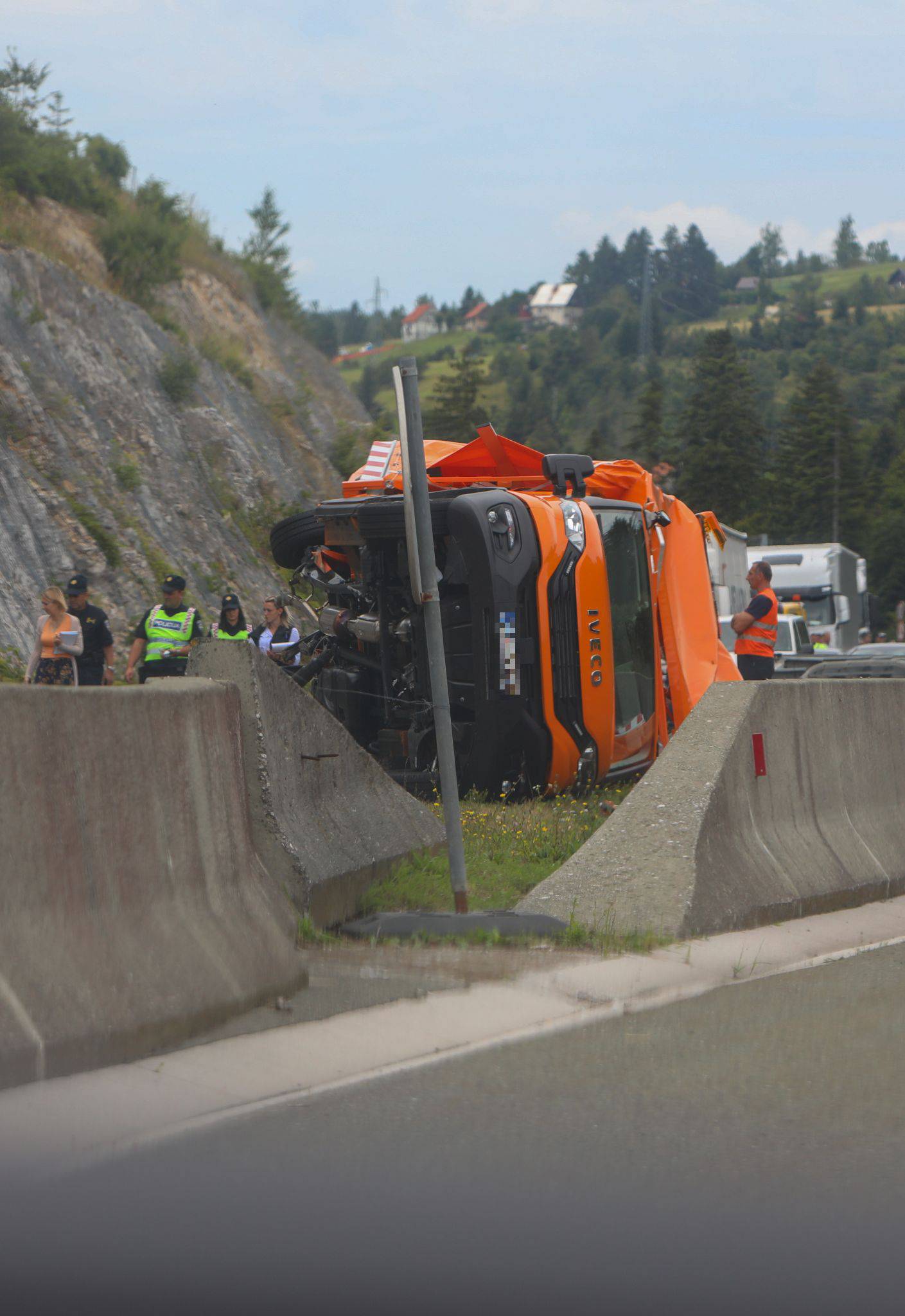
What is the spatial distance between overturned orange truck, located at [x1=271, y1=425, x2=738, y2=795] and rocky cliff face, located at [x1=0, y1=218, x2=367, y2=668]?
Answer: 9.19 metres

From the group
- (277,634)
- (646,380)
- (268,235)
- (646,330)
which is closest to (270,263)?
(268,235)

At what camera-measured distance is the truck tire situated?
11.2 metres

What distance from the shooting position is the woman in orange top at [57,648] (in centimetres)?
1372

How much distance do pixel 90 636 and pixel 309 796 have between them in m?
7.55

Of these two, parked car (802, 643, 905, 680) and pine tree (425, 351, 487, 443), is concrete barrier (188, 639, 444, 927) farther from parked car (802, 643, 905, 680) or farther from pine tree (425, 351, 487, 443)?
A: pine tree (425, 351, 487, 443)

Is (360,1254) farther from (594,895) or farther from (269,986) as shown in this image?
(594,895)

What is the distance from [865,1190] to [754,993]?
2.34 m

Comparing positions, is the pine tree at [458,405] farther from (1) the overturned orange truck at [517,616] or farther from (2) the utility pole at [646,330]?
(1) the overturned orange truck at [517,616]

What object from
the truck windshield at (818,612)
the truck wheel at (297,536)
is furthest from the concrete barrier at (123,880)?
the truck windshield at (818,612)

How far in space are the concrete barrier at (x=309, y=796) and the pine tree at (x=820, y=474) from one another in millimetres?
93939

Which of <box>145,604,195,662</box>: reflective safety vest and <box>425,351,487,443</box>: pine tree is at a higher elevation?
<box>425,351,487,443</box>: pine tree

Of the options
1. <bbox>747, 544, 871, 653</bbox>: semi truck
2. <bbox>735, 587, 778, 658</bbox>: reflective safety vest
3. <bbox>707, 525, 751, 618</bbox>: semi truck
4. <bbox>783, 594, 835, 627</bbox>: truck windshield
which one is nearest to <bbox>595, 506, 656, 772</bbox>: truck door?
<bbox>735, 587, 778, 658</bbox>: reflective safety vest

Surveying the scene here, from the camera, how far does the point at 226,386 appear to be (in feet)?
114

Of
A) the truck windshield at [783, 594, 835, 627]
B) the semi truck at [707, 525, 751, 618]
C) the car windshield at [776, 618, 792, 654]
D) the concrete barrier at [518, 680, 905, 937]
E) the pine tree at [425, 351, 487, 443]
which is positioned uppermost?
the pine tree at [425, 351, 487, 443]
